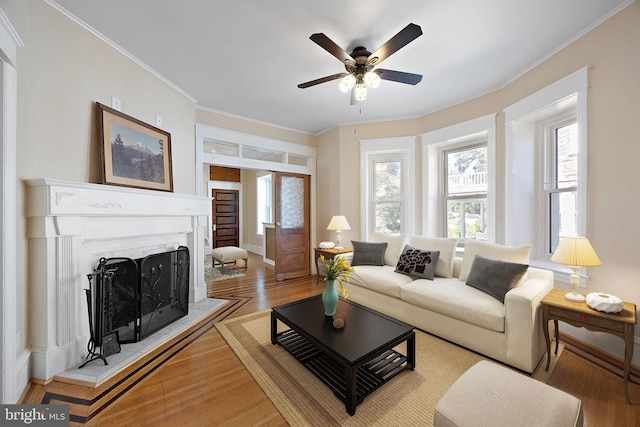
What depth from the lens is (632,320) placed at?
5.40 ft

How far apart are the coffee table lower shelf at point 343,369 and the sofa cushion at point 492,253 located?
4.48ft

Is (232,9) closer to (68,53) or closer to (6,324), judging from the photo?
(68,53)

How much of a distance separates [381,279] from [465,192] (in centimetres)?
198

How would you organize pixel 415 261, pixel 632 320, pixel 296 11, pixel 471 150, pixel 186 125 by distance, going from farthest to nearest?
pixel 471 150 → pixel 186 125 → pixel 415 261 → pixel 296 11 → pixel 632 320

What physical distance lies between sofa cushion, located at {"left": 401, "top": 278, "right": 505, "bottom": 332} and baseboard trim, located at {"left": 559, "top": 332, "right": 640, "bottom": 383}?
0.82 meters

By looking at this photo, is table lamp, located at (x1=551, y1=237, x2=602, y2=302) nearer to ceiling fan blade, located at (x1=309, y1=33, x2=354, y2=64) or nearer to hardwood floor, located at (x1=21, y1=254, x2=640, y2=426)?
hardwood floor, located at (x1=21, y1=254, x2=640, y2=426)

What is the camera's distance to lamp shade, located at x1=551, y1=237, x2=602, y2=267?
6.33ft

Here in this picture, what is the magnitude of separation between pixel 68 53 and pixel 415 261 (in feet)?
Result: 12.9

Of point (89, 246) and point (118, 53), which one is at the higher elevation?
point (118, 53)

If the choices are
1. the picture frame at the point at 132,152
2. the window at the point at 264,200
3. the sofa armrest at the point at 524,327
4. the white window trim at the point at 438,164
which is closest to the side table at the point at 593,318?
the sofa armrest at the point at 524,327

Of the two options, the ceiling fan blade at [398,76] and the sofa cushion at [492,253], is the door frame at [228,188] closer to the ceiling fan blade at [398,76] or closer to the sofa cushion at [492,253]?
the ceiling fan blade at [398,76]

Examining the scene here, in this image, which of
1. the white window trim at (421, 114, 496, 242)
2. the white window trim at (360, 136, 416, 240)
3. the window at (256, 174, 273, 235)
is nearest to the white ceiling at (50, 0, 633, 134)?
the white window trim at (421, 114, 496, 242)

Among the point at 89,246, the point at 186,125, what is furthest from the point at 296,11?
the point at 89,246

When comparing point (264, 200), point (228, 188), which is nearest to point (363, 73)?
point (264, 200)
